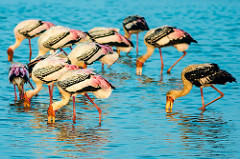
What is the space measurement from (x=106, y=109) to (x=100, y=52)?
261 centimetres

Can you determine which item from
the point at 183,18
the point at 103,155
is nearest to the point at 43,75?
the point at 103,155

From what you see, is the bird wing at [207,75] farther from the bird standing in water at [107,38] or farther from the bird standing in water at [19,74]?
the bird standing in water at [107,38]

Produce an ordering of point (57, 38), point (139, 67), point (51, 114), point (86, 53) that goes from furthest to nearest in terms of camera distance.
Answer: point (139, 67) < point (57, 38) < point (86, 53) < point (51, 114)

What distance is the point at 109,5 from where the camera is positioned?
32.9 meters

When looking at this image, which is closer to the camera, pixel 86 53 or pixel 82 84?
pixel 82 84

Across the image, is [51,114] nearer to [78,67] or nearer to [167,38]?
[78,67]

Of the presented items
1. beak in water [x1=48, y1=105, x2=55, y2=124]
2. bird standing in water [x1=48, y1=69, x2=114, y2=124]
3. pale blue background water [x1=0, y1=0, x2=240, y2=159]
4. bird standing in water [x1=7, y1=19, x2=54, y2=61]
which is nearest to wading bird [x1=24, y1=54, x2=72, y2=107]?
pale blue background water [x1=0, y1=0, x2=240, y2=159]

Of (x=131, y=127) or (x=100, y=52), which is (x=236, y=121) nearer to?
(x=131, y=127)

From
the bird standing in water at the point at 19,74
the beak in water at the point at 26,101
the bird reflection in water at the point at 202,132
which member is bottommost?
the bird reflection in water at the point at 202,132

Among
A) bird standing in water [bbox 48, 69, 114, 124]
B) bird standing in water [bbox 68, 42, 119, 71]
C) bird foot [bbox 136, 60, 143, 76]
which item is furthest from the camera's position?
bird foot [bbox 136, 60, 143, 76]

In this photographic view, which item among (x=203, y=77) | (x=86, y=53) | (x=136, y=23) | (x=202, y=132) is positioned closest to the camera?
(x=202, y=132)

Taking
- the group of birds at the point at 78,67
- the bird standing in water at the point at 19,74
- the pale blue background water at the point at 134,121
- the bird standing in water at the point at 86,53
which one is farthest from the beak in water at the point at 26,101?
the bird standing in water at the point at 86,53

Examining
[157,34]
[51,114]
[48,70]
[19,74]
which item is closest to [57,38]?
[157,34]

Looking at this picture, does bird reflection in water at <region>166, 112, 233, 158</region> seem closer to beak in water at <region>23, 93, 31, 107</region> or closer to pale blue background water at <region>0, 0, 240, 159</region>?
pale blue background water at <region>0, 0, 240, 159</region>
